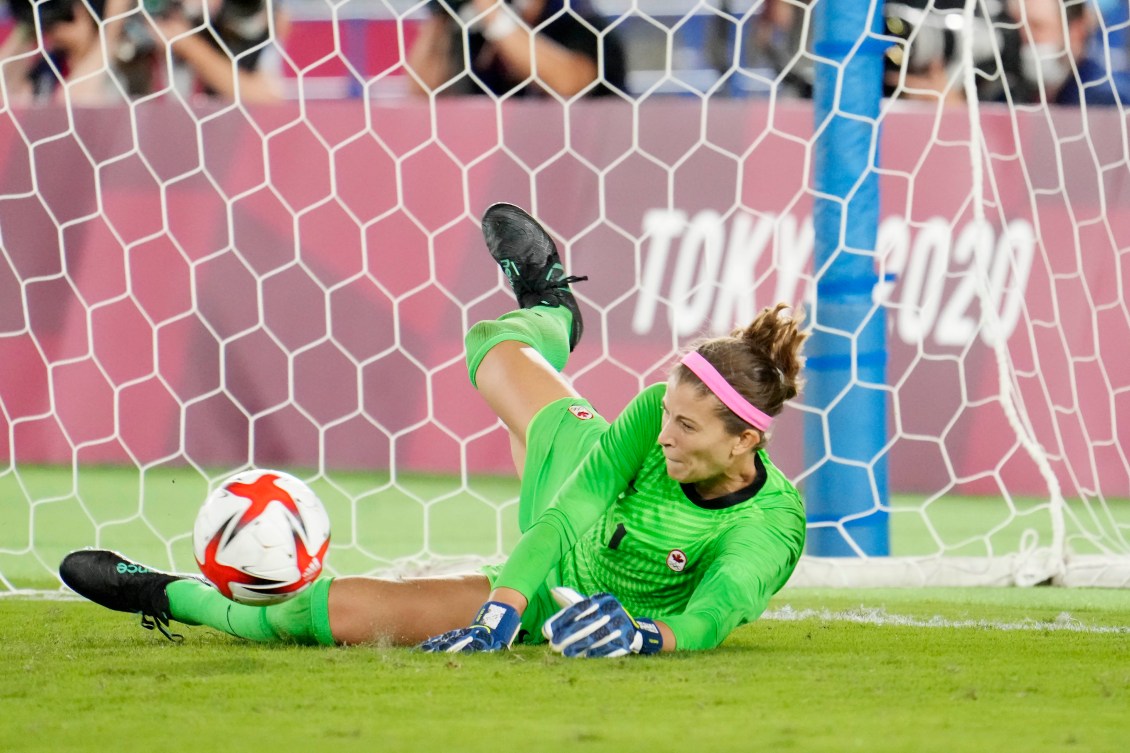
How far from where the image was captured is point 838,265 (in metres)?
4.45

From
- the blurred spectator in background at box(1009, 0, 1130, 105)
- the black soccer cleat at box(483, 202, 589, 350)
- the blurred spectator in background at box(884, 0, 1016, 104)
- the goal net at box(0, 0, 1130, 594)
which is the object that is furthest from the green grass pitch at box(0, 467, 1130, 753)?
the blurred spectator in background at box(1009, 0, 1130, 105)

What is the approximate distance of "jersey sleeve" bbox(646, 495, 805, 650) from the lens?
9.14ft

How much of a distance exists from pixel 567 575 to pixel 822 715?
3.45 feet

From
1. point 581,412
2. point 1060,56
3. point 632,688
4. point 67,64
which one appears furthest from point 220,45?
point 632,688

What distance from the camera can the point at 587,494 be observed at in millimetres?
2883

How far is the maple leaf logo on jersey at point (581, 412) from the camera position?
11.0ft

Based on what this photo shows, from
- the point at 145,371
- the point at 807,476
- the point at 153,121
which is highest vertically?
the point at 153,121

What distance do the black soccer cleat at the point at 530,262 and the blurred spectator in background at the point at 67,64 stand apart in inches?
115

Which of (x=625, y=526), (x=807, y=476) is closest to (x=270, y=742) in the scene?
(x=625, y=526)

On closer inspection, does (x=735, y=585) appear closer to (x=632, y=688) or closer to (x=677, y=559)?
(x=677, y=559)

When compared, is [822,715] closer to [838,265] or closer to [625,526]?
[625,526]

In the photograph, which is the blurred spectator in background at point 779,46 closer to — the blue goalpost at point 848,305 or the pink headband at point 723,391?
the blue goalpost at point 848,305

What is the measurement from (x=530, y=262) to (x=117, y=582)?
136 centimetres

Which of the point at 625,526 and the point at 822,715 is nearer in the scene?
the point at 822,715
